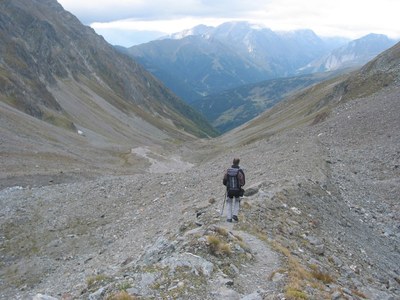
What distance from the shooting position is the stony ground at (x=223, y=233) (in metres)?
15.9

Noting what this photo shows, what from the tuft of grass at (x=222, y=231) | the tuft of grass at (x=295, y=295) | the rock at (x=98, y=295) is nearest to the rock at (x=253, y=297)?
the tuft of grass at (x=295, y=295)

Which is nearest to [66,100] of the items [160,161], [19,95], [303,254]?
[19,95]

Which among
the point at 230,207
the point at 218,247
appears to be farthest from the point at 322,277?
the point at 230,207

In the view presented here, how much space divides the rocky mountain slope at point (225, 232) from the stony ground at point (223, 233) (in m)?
0.08

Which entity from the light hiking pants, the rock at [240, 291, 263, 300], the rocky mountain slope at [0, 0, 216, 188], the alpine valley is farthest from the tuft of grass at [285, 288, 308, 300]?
the rocky mountain slope at [0, 0, 216, 188]

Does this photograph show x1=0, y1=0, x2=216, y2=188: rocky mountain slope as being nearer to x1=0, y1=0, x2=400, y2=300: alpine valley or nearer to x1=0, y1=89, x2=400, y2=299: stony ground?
x1=0, y1=0, x2=400, y2=300: alpine valley

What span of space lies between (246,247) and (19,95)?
109227 millimetres

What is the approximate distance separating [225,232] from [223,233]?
154mm

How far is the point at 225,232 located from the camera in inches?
741

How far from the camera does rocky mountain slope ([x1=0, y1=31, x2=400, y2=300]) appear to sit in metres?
15.9

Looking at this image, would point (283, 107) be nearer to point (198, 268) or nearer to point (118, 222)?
point (118, 222)

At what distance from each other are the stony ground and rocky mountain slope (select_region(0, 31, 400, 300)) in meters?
0.08

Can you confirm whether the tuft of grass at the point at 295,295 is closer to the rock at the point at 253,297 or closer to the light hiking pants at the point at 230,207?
the rock at the point at 253,297

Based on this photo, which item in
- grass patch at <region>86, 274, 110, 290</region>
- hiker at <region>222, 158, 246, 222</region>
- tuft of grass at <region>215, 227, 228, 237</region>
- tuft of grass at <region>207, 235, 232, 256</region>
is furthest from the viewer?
hiker at <region>222, 158, 246, 222</region>
